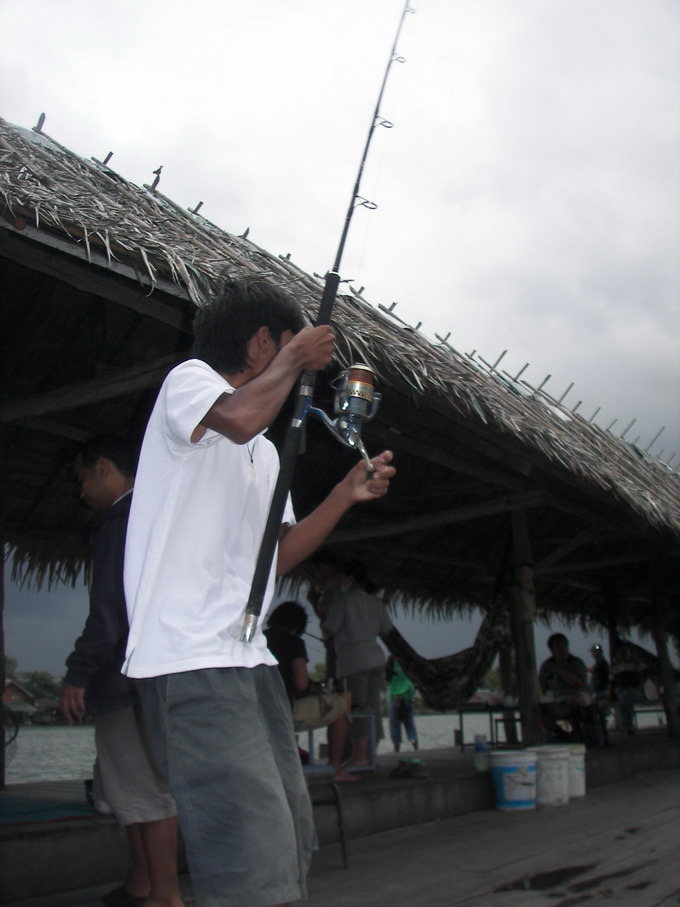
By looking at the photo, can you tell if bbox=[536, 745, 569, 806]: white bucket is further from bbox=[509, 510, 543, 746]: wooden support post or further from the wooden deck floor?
bbox=[509, 510, 543, 746]: wooden support post

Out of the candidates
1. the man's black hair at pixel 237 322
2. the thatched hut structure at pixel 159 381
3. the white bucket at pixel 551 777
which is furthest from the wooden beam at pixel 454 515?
the man's black hair at pixel 237 322

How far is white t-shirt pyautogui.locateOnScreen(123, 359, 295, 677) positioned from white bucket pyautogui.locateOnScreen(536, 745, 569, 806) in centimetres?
392

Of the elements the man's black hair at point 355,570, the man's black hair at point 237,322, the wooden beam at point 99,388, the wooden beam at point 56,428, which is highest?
the wooden beam at point 56,428

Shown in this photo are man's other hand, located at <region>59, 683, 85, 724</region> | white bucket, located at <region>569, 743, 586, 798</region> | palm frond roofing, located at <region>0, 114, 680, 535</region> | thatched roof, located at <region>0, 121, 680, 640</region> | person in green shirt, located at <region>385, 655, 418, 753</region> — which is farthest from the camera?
person in green shirt, located at <region>385, 655, 418, 753</region>

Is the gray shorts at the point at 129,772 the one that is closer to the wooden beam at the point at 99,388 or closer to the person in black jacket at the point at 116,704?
the person in black jacket at the point at 116,704

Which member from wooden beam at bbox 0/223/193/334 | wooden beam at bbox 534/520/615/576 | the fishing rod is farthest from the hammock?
the fishing rod

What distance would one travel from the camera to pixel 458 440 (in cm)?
420

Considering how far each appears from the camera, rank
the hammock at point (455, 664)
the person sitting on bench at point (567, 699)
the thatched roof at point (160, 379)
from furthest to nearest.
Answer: the person sitting on bench at point (567, 699), the hammock at point (455, 664), the thatched roof at point (160, 379)

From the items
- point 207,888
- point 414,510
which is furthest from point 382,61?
point 414,510

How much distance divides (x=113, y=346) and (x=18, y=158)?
48.4 inches

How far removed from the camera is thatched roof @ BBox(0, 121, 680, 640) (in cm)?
257

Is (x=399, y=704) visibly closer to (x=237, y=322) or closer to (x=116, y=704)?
(x=116, y=704)

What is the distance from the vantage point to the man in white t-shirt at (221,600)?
1182 millimetres

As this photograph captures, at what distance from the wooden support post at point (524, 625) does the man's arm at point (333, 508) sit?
165 inches
